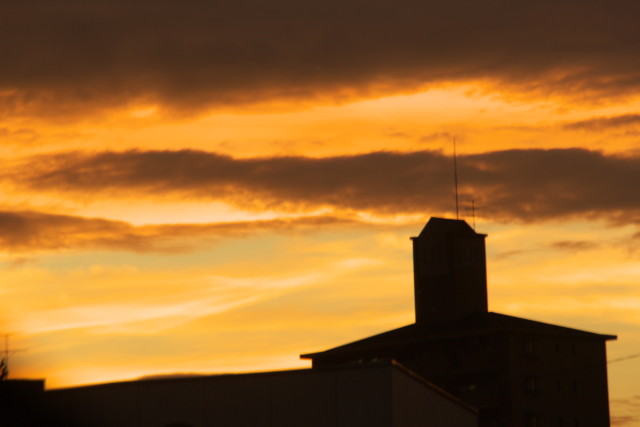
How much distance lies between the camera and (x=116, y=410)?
158ft

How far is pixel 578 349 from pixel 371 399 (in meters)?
71.0

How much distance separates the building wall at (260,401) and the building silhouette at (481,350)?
59493 millimetres

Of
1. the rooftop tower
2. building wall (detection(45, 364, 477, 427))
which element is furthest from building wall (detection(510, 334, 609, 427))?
building wall (detection(45, 364, 477, 427))

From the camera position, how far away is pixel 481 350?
109875 millimetres

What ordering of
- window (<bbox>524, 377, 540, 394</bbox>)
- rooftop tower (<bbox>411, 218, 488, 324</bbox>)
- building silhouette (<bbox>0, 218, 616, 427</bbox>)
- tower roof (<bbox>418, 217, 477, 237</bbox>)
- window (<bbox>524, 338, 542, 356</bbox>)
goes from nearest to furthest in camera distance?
building silhouette (<bbox>0, 218, 616, 427</bbox>) < window (<bbox>524, 377, 540, 394</bbox>) < window (<bbox>524, 338, 542, 356</bbox>) < rooftop tower (<bbox>411, 218, 488, 324</bbox>) < tower roof (<bbox>418, 217, 477, 237</bbox>)

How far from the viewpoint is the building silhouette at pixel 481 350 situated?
353ft

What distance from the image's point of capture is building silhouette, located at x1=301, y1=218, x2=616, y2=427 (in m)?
108

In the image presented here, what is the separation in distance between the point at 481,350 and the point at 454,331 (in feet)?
12.1

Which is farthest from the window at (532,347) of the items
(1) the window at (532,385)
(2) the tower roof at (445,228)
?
(2) the tower roof at (445,228)

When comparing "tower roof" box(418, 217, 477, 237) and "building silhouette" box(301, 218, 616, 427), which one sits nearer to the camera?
"building silhouette" box(301, 218, 616, 427)

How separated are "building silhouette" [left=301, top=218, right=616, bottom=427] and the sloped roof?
10 centimetres

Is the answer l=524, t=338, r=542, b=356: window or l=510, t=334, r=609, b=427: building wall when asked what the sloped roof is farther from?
l=524, t=338, r=542, b=356: window

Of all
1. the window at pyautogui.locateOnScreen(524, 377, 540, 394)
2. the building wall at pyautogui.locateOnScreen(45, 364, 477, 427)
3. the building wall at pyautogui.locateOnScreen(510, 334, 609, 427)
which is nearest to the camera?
the building wall at pyautogui.locateOnScreen(45, 364, 477, 427)

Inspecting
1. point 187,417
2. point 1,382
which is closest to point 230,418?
point 187,417
